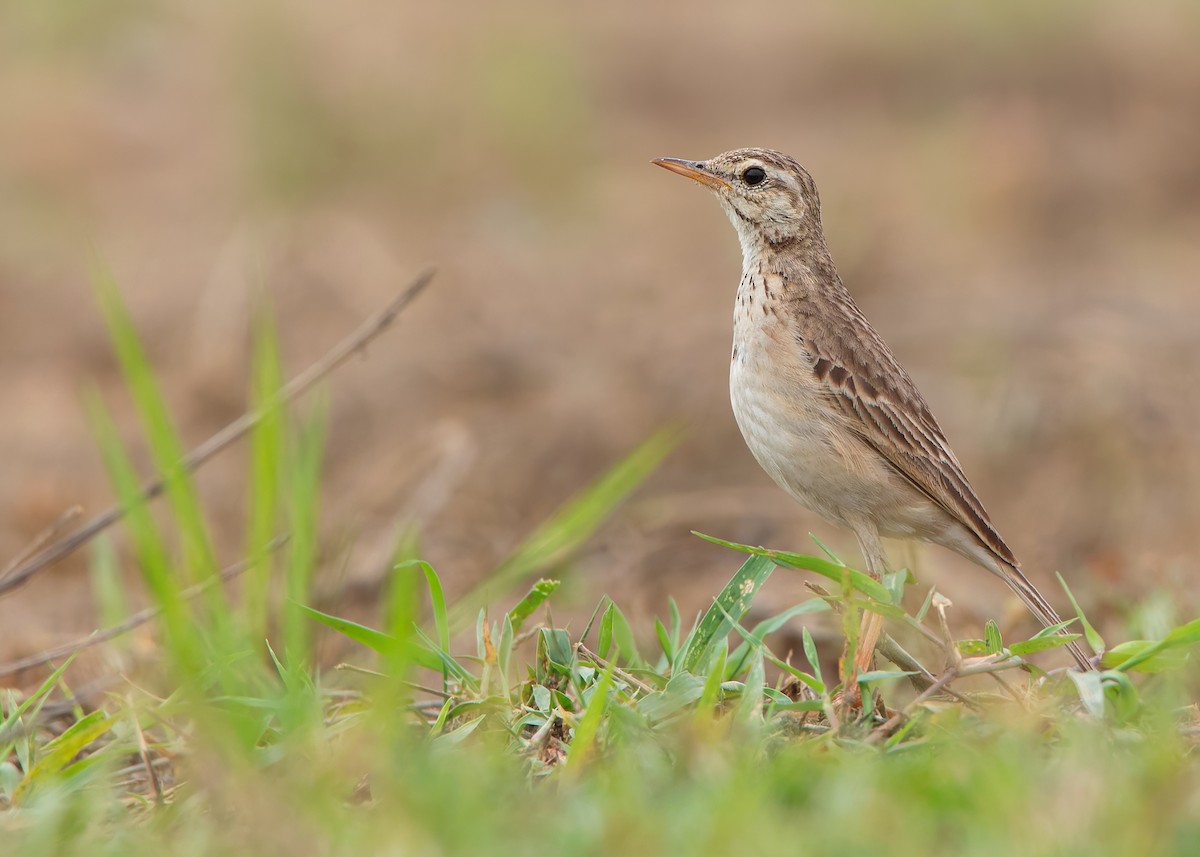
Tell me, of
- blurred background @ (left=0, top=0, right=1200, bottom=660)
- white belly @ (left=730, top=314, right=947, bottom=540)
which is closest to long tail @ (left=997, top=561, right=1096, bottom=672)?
white belly @ (left=730, top=314, right=947, bottom=540)

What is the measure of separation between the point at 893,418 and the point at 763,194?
101 centimetres

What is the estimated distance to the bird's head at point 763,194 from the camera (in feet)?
17.4

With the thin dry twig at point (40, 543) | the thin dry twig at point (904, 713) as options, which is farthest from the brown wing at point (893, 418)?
the thin dry twig at point (40, 543)

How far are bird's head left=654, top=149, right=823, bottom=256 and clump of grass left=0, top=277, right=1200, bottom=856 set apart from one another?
1.63 metres

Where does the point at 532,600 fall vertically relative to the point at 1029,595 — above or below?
above

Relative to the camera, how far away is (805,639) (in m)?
3.90

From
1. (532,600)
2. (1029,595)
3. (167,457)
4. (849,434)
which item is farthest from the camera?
(849,434)

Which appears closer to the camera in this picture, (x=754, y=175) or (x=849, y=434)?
(x=849, y=434)

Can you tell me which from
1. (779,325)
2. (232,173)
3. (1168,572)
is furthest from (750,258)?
(232,173)

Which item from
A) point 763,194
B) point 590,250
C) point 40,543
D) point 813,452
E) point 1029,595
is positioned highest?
point 763,194

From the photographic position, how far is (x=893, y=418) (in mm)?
4789

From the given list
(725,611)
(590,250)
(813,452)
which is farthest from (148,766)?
(590,250)

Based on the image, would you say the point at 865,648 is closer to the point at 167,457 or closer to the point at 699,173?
the point at 167,457

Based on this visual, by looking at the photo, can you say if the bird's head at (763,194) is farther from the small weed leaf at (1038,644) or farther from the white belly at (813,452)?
the small weed leaf at (1038,644)
